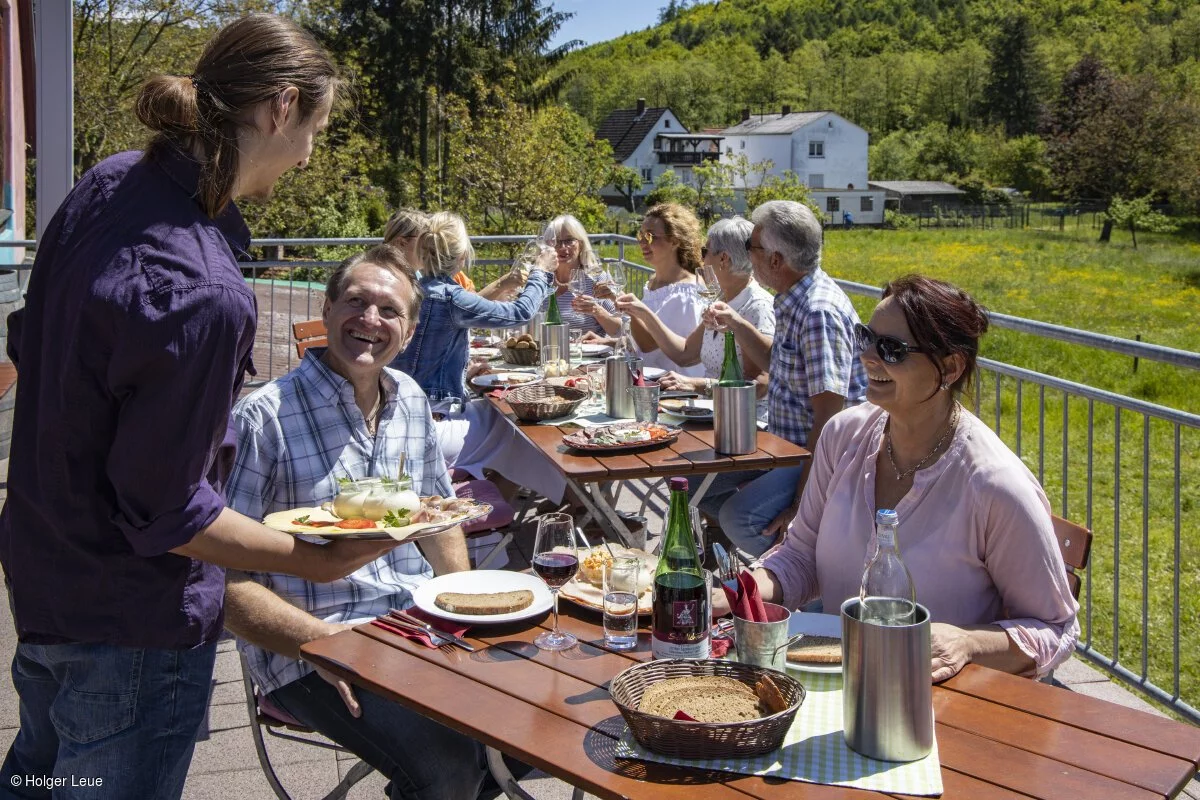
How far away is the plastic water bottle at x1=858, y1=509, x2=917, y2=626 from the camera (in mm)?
1635

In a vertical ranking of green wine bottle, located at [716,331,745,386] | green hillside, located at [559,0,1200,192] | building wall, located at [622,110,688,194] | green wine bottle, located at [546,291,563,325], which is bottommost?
green wine bottle, located at [716,331,745,386]

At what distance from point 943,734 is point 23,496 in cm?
148

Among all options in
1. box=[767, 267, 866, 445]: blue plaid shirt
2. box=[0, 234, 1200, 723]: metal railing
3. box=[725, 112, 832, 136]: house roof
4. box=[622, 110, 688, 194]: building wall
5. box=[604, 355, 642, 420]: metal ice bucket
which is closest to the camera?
box=[0, 234, 1200, 723]: metal railing

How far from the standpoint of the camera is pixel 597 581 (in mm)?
2287

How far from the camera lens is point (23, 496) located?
5.59 ft

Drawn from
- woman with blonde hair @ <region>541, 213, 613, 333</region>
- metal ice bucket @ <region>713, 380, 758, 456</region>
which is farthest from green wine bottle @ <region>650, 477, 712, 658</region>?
woman with blonde hair @ <region>541, 213, 613, 333</region>

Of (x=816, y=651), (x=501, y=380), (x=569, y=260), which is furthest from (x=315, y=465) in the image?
(x=569, y=260)

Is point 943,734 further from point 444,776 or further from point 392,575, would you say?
point 392,575

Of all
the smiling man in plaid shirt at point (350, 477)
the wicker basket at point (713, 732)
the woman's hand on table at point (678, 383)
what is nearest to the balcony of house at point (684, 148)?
the woman's hand on table at point (678, 383)

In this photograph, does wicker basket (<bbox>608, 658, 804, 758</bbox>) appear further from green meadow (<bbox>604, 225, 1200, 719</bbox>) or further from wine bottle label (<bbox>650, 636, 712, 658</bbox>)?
green meadow (<bbox>604, 225, 1200, 719</bbox>)

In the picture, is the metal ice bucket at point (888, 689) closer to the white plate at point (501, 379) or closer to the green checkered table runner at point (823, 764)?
the green checkered table runner at point (823, 764)

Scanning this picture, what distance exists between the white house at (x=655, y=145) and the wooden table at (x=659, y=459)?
295 feet

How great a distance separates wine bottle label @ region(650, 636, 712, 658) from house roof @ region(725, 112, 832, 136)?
9724 cm

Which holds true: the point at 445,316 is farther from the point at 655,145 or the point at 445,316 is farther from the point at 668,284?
the point at 655,145
